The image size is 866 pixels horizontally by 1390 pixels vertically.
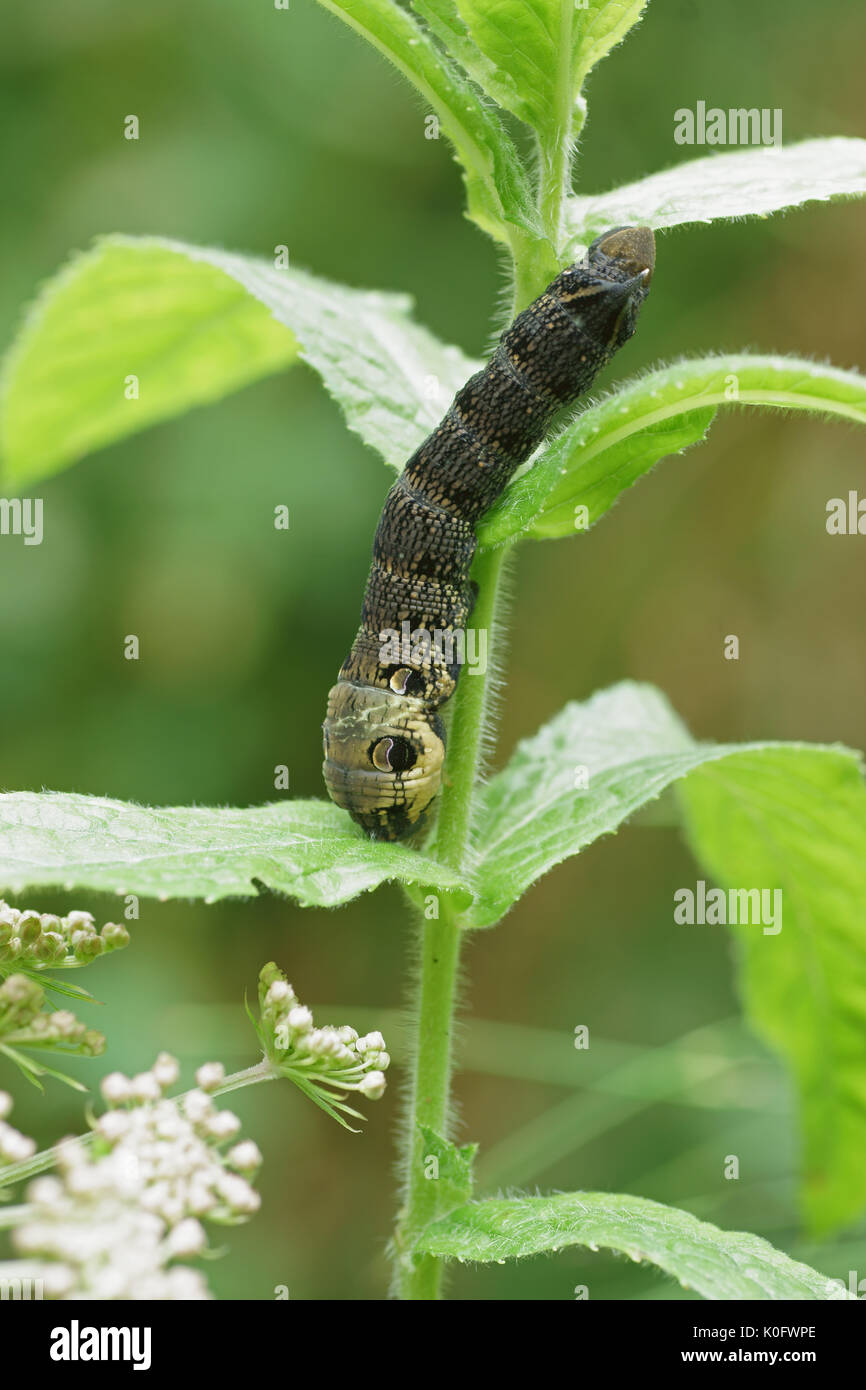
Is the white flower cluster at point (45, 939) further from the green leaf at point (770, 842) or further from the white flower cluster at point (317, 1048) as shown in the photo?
the green leaf at point (770, 842)

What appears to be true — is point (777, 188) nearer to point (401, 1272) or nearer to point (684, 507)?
point (401, 1272)

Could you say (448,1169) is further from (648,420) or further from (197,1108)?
(648,420)

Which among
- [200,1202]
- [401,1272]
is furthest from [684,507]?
[200,1202]

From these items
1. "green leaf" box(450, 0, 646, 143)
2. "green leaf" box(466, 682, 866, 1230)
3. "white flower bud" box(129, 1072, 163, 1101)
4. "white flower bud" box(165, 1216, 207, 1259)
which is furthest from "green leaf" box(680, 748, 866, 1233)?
"white flower bud" box(165, 1216, 207, 1259)

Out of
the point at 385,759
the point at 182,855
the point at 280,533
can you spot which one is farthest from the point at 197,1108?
the point at 280,533

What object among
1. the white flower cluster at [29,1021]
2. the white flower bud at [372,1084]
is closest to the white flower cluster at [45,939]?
the white flower cluster at [29,1021]
